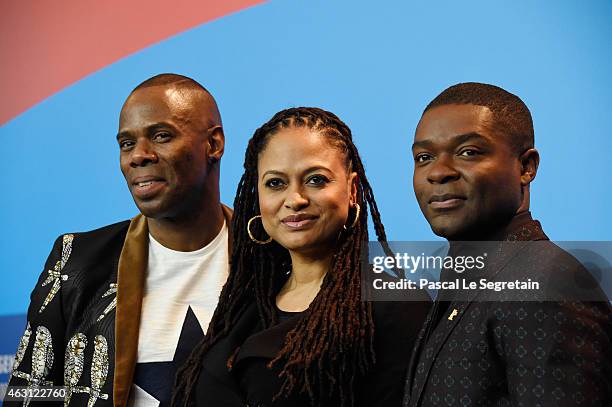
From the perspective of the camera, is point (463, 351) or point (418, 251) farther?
point (418, 251)

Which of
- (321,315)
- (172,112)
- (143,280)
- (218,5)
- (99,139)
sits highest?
(218,5)

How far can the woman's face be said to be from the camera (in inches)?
89.4

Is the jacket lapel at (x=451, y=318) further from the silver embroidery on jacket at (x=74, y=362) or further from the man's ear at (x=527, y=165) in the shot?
the silver embroidery on jacket at (x=74, y=362)

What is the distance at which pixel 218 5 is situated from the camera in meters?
3.60

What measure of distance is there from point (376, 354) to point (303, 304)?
0.75 ft

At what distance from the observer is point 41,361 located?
2.72 meters

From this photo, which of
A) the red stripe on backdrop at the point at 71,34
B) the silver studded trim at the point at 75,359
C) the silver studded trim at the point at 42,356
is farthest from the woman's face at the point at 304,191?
the red stripe on backdrop at the point at 71,34

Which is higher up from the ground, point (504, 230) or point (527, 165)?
point (527, 165)

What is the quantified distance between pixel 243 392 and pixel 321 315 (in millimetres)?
250

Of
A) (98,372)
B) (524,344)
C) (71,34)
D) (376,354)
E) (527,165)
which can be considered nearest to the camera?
(524,344)

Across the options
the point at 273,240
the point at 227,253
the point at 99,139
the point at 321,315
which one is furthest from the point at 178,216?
the point at 99,139

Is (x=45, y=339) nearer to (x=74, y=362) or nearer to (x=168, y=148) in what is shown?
(x=74, y=362)

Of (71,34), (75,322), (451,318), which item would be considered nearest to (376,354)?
(451,318)

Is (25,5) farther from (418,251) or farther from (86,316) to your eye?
(418,251)
